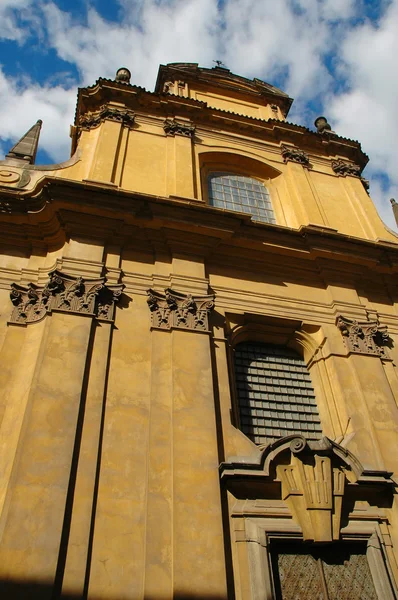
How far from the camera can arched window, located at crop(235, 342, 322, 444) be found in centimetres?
916

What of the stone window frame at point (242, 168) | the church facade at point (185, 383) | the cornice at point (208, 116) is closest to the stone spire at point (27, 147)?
the church facade at point (185, 383)

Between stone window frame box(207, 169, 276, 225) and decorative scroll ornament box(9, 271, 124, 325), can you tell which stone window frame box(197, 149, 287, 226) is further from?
decorative scroll ornament box(9, 271, 124, 325)

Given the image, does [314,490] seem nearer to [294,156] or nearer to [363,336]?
[363,336]

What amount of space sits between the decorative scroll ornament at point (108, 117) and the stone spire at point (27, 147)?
1.45 metres

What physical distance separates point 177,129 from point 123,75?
13.3 ft

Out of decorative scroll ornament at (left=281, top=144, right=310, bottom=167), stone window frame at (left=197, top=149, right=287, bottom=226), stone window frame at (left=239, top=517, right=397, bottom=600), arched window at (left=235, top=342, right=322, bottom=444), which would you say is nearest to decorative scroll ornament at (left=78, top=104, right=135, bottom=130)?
stone window frame at (left=197, top=149, right=287, bottom=226)

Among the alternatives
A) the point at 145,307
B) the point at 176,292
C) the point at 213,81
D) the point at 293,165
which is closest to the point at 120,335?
the point at 145,307

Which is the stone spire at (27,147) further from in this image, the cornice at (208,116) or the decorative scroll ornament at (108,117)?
the cornice at (208,116)

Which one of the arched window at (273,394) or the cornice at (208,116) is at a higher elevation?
the cornice at (208,116)

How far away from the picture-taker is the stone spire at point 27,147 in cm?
1280

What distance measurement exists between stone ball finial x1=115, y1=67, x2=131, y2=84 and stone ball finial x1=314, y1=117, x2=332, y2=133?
24.3 feet

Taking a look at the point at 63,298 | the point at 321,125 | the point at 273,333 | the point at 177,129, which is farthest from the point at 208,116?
the point at 63,298

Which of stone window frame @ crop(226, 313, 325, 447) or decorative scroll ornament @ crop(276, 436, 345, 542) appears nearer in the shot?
decorative scroll ornament @ crop(276, 436, 345, 542)

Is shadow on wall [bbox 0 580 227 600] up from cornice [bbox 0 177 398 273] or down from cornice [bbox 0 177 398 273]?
down
